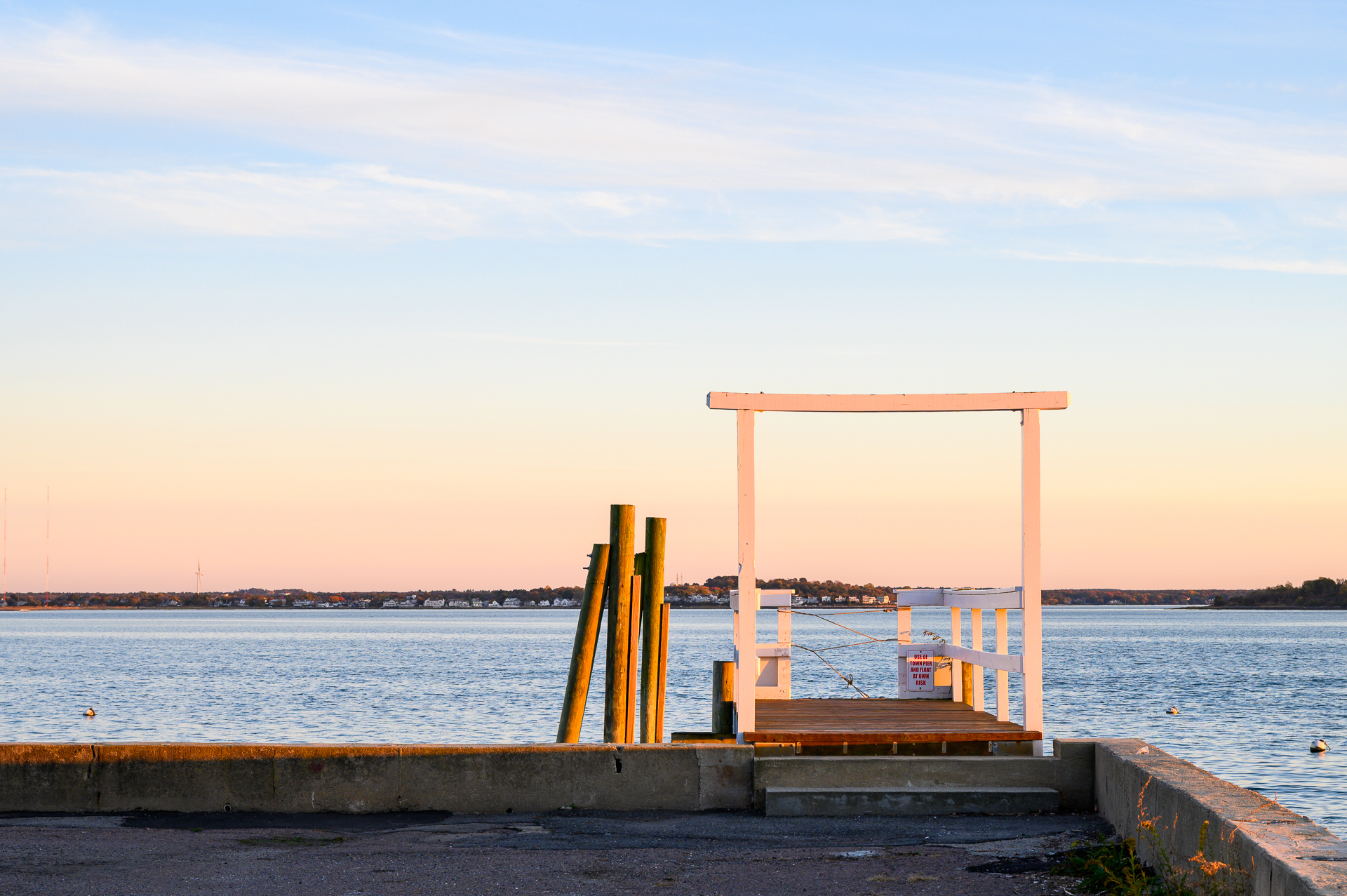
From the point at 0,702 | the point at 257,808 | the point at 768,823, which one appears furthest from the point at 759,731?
the point at 0,702

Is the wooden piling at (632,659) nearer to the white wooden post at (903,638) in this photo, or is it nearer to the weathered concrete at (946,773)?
the white wooden post at (903,638)

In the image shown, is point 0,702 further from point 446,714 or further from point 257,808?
point 257,808

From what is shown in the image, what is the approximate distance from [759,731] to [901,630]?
4.69 meters

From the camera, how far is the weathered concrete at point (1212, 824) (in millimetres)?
4977

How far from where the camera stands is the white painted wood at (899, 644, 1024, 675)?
411 inches

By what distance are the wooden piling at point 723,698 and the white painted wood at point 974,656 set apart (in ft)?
6.02

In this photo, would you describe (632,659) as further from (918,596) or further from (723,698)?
(918,596)

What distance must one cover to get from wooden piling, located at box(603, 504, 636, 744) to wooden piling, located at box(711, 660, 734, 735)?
1025 millimetres

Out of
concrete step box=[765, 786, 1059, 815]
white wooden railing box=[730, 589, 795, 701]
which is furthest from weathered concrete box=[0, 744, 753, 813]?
white wooden railing box=[730, 589, 795, 701]

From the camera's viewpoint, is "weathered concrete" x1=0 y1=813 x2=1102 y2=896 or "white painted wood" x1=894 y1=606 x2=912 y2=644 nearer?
"weathered concrete" x1=0 y1=813 x2=1102 y2=896

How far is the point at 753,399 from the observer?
995cm

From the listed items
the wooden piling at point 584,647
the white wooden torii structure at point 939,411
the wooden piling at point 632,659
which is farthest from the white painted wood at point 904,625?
the white wooden torii structure at point 939,411

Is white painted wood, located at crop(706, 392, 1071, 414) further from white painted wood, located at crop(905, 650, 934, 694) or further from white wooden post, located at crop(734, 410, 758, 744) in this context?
white painted wood, located at crop(905, 650, 934, 694)

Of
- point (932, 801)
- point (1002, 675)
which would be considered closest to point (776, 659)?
point (1002, 675)
